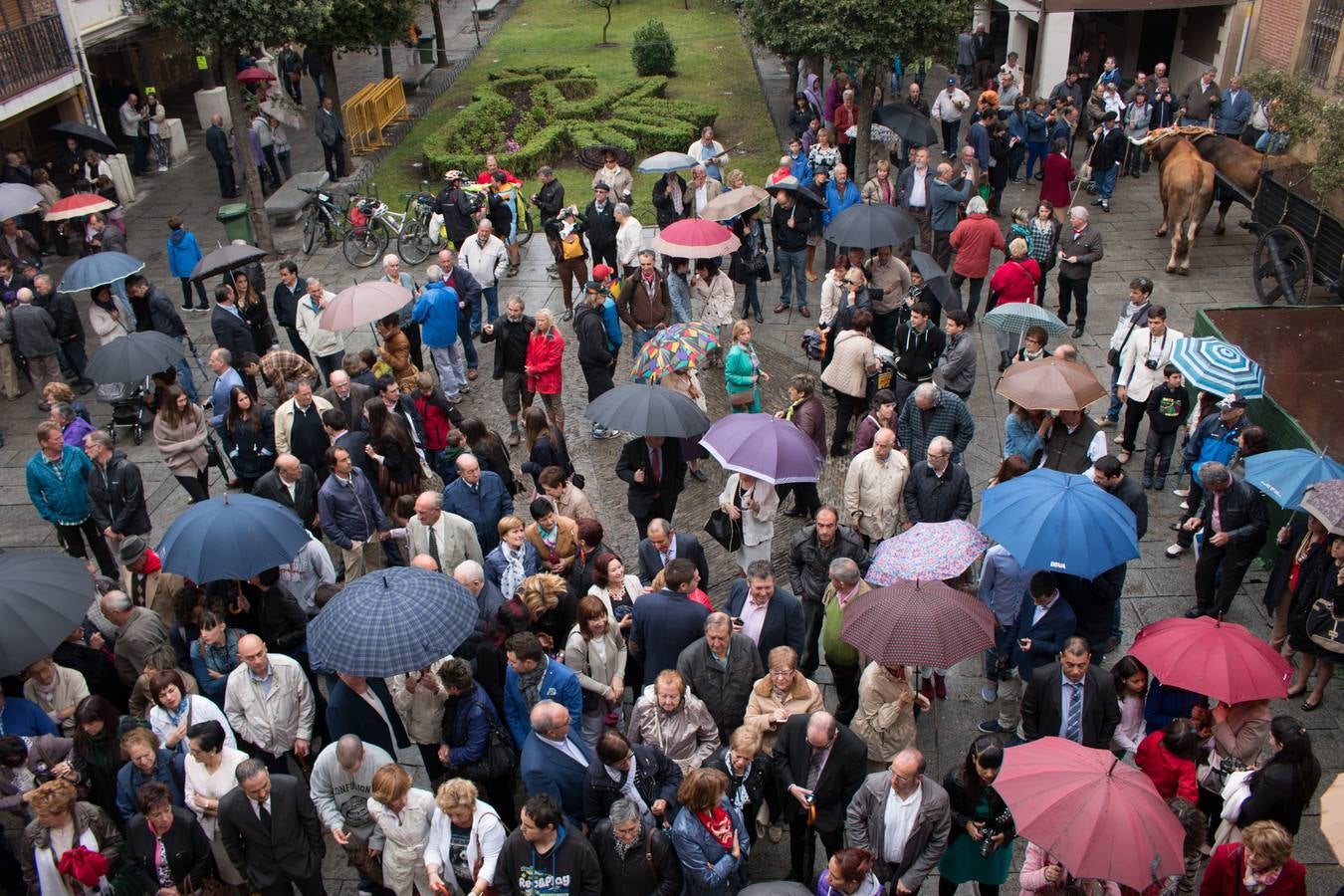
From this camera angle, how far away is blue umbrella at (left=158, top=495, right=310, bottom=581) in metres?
7.48

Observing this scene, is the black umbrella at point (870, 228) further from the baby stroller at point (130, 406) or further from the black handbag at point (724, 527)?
the baby stroller at point (130, 406)

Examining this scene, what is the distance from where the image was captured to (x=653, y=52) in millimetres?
27859

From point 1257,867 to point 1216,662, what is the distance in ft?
4.13

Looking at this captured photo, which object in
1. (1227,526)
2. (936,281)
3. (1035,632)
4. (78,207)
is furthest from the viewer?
(78,207)

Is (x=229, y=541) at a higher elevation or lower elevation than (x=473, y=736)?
higher

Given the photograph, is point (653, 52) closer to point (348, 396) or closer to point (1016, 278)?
point (1016, 278)

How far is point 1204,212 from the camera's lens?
51.9 ft

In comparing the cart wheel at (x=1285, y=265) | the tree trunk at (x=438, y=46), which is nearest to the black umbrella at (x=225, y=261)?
the cart wheel at (x=1285, y=265)

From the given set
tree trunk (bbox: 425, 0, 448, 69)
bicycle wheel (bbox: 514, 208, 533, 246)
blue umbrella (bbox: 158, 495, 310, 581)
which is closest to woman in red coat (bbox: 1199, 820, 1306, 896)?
blue umbrella (bbox: 158, 495, 310, 581)

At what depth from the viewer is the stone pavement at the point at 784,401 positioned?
814 centimetres

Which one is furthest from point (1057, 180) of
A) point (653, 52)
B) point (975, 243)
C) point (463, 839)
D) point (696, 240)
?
point (653, 52)

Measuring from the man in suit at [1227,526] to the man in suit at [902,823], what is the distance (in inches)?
151

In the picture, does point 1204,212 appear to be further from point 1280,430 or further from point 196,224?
point 196,224

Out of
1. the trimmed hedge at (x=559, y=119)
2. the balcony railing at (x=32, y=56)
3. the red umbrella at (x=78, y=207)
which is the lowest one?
the trimmed hedge at (x=559, y=119)
